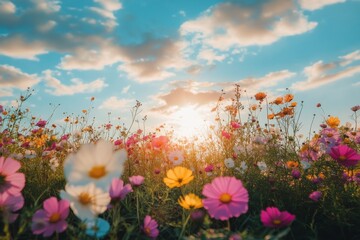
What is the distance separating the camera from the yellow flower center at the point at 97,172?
3.11ft

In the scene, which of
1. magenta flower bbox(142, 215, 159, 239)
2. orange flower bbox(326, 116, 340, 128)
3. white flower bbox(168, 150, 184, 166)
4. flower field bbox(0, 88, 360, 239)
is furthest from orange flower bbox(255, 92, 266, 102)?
magenta flower bbox(142, 215, 159, 239)

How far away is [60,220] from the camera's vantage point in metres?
1.05

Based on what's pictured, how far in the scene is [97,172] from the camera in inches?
37.5

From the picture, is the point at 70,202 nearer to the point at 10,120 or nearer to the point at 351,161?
the point at 351,161

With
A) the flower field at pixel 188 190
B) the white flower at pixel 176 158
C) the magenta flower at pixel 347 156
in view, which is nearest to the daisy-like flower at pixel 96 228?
the flower field at pixel 188 190

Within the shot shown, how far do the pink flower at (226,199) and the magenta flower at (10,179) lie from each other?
0.68 metres

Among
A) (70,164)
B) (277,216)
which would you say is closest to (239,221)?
(277,216)

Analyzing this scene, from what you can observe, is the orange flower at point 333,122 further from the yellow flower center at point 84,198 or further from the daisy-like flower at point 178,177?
the yellow flower center at point 84,198

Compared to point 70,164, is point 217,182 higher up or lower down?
lower down

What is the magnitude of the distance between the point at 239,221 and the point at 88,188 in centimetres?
121

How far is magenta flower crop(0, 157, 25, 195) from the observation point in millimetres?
1153

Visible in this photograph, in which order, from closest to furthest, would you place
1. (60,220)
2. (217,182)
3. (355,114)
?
(60,220) < (217,182) < (355,114)

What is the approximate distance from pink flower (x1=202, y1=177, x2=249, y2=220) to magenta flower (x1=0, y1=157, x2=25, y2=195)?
0.68 meters

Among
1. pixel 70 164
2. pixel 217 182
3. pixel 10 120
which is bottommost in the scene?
pixel 217 182
